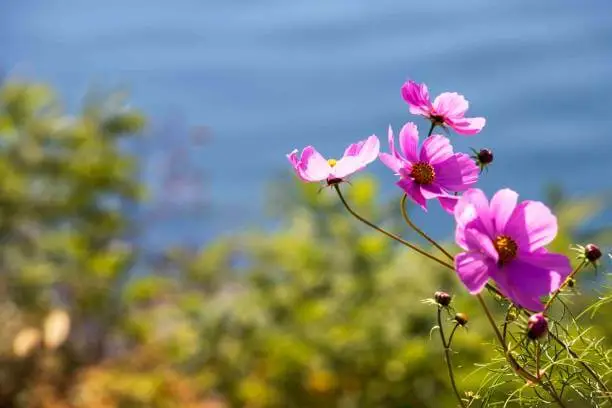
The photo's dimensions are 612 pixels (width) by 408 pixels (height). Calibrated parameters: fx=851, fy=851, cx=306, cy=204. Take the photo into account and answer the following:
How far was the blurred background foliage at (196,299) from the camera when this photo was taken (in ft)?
6.55

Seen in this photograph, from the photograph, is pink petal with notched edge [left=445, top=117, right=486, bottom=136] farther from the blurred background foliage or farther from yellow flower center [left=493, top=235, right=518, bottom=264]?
the blurred background foliage

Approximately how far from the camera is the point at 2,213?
2.79 m

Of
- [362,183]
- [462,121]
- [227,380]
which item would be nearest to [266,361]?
[227,380]

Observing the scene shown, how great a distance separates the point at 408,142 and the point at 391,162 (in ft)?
0.11

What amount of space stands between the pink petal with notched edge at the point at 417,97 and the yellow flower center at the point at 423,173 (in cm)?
4

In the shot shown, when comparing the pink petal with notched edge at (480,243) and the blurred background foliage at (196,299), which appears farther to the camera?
the blurred background foliage at (196,299)

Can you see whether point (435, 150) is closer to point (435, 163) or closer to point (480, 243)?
point (435, 163)

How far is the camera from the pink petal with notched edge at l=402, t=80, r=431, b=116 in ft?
1.88

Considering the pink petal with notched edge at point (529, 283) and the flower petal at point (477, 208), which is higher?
the flower petal at point (477, 208)

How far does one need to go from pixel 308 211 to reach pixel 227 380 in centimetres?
51

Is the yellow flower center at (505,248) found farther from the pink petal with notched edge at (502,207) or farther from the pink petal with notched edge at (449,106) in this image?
the pink petal with notched edge at (449,106)

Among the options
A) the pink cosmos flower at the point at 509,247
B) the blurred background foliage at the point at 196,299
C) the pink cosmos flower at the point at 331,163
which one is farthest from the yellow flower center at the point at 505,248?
the blurred background foliage at the point at 196,299

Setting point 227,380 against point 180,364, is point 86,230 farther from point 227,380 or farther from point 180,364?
point 227,380

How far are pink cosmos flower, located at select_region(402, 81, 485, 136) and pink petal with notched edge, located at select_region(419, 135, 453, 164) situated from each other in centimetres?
2
